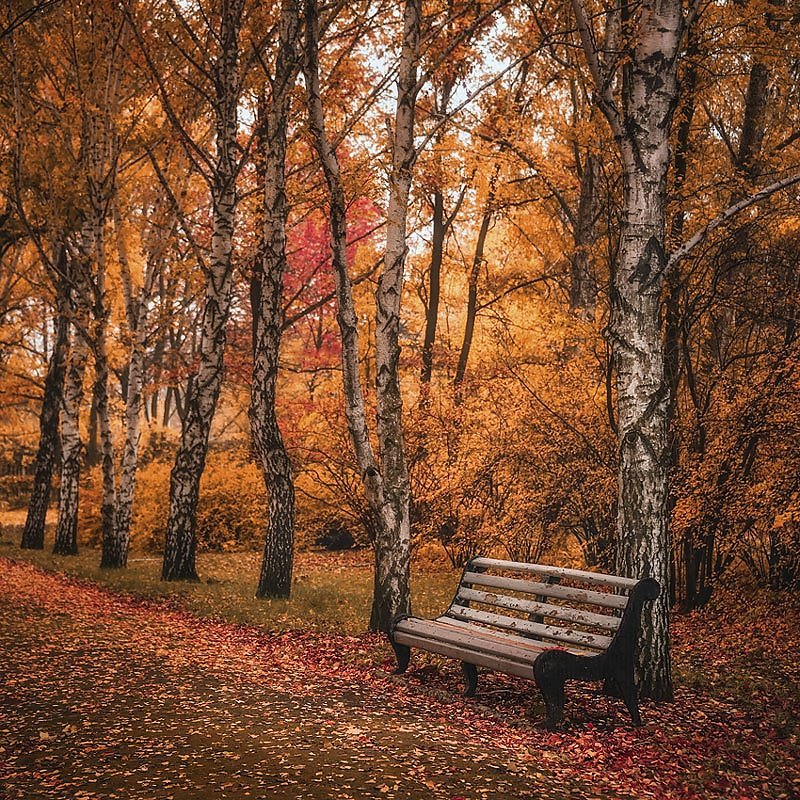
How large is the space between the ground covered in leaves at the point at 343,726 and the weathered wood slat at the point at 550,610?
0.67m

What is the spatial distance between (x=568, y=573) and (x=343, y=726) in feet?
6.54

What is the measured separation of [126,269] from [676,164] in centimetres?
1000

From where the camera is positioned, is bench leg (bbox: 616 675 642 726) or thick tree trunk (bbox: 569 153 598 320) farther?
thick tree trunk (bbox: 569 153 598 320)

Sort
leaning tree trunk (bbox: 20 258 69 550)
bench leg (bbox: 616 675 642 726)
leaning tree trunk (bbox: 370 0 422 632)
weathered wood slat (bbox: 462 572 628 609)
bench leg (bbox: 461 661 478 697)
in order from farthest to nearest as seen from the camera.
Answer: leaning tree trunk (bbox: 20 258 69 550)
leaning tree trunk (bbox: 370 0 422 632)
bench leg (bbox: 461 661 478 697)
weathered wood slat (bbox: 462 572 628 609)
bench leg (bbox: 616 675 642 726)

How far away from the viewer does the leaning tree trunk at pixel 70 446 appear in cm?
1507

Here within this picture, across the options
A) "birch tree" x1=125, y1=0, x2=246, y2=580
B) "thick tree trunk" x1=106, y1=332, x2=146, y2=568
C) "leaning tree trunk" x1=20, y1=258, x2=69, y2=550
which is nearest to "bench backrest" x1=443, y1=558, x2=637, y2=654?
"birch tree" x1=125, y1=0, x2=246, y2=580

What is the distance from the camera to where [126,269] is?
1438 centimetres

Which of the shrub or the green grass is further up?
the shrub

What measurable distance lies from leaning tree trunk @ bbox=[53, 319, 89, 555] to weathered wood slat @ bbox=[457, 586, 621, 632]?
35.2 feet

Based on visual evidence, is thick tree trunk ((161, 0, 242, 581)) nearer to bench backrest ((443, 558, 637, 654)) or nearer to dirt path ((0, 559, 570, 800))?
dirt path ((0, 559, 570, 800))

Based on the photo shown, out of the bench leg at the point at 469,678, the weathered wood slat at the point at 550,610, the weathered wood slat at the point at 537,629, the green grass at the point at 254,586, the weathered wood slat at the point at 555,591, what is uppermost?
the weathered wood slat at the point at 555,591

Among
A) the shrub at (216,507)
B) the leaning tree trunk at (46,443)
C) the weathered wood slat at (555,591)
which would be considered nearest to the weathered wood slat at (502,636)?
the weathered wood slat at (555,591)

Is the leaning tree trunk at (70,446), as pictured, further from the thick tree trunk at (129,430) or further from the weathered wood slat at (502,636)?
the weathered wood slat at (502,636)

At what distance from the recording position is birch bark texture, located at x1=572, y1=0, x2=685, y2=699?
19.4 feet
